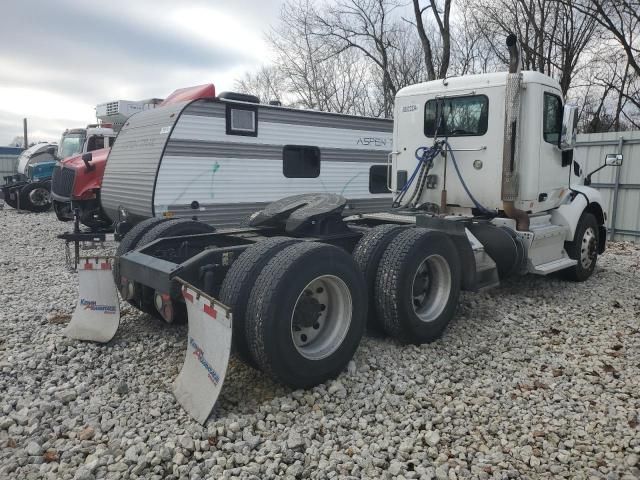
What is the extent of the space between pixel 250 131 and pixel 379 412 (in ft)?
19.5

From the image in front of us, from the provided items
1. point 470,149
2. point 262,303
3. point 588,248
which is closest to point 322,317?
point 262,303

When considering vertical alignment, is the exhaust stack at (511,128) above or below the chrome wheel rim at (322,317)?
above

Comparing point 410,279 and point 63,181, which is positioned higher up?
point 63,181

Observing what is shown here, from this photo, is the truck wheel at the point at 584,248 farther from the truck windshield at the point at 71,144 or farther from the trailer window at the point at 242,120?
the truck windshield at the point at 71,144

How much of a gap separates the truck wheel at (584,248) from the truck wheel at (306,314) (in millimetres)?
4420

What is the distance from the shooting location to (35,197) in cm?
1712

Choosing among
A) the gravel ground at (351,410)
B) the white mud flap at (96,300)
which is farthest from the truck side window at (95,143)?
the white mud flap at (96,300)

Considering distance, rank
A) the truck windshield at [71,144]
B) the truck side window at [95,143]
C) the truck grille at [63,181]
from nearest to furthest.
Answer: the truck grille at [63,181] < the truck side window at [95,143] < the truck windshield at [71,144]

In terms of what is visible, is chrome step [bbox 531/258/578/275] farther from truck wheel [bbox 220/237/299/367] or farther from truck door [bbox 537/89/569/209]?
truck wheel [bbox 220/237/299/367]

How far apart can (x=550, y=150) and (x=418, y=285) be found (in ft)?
9.68

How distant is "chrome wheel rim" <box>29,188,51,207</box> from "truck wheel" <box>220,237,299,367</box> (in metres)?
15.7

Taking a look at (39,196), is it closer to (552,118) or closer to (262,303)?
(552,118)

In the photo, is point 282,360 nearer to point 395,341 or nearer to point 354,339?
point 354,339

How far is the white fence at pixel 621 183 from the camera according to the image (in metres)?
11.2
